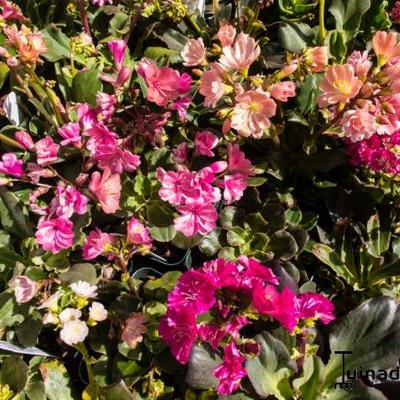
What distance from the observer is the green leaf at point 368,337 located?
3.91 ft

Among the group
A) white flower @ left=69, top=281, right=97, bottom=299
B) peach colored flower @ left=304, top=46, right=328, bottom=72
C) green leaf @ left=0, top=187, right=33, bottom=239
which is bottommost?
green leaf @ left=0, top=187, right=33, bottom=239

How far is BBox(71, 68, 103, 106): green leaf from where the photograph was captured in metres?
1.44

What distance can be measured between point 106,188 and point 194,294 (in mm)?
350

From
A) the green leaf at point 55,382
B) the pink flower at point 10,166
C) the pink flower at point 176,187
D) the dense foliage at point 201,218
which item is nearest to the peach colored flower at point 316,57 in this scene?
the dense foliage at point 201,218

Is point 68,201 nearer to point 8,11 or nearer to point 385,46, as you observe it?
point 8,11

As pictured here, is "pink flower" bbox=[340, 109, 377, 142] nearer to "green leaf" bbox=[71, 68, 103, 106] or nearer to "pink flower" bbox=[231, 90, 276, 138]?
"pink flower" bbox=[231, 90, 276, 138]

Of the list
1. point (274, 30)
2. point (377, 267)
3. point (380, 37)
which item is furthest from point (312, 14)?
point (377, 267)

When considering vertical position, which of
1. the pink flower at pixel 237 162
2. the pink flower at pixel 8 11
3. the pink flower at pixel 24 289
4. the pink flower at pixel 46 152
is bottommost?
the pink flower at pixel 24 289

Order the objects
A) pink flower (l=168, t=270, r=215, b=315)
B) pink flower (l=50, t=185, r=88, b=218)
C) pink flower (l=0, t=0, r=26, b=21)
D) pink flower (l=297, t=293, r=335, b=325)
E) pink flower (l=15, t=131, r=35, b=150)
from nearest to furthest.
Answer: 1. pink flower (l=168, t=270, r=215, b=315)
2. pink flower (l=297, t=293, r=335, b=325)
3. pink flower (l=50, t=185, r=88, b=218)
4. pink flower (l=15, t=131, r=35, b=150)
5. pink flower (l=0, t=0, r=26, b=21)

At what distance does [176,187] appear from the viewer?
1200 mm

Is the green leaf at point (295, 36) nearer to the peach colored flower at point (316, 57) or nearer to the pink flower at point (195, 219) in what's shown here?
the peach colored flower at point (316, 57)

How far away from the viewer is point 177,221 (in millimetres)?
1189

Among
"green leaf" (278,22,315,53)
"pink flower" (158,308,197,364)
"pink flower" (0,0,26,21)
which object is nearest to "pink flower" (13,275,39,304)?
"pink flower" (158,308,197,364)

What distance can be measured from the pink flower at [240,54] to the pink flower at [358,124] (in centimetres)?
22
